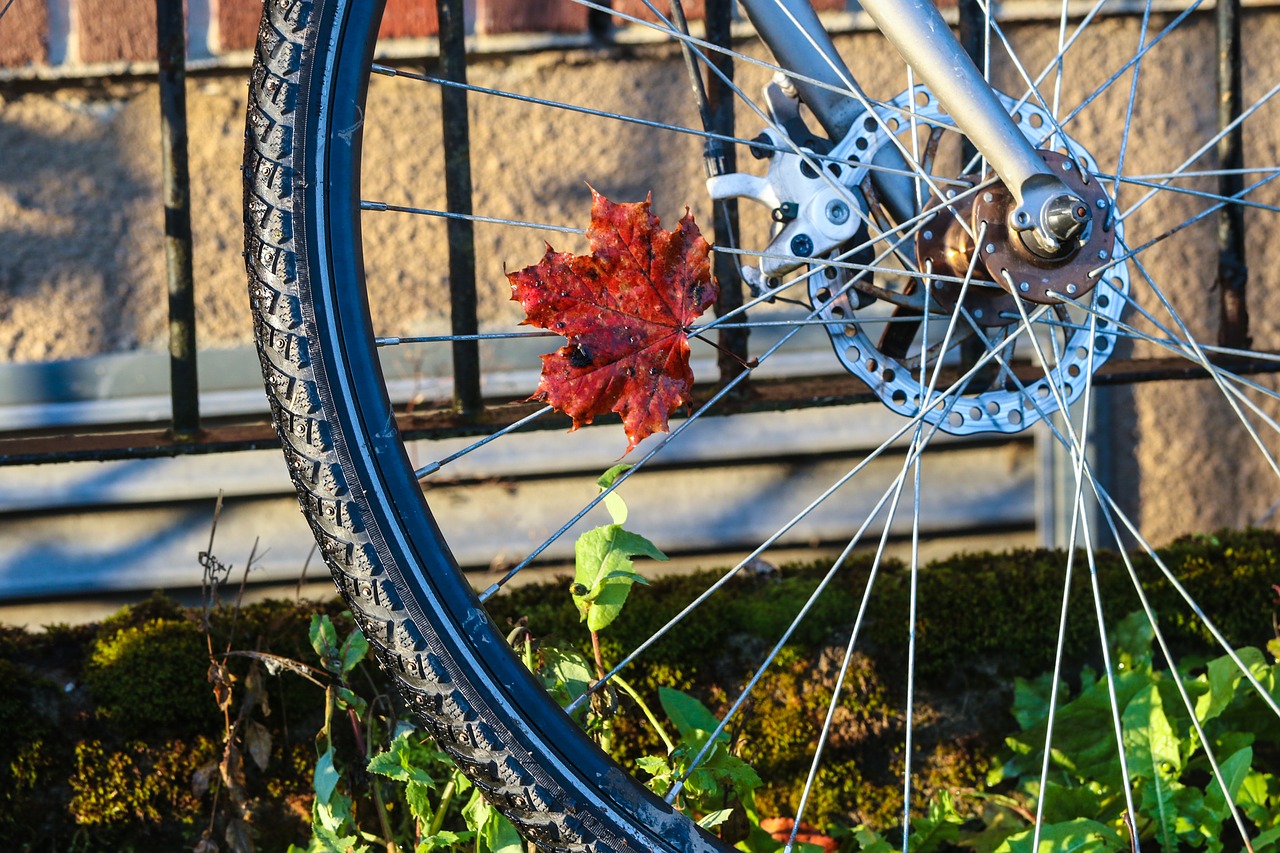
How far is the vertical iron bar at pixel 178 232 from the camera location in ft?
5.25

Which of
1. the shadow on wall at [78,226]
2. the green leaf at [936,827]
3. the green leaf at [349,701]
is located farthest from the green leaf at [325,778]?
the shadow on wall at [78,226]

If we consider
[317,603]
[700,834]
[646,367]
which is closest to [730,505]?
[317,603]

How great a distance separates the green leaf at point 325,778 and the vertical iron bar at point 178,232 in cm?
61

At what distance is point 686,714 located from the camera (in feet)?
4.37

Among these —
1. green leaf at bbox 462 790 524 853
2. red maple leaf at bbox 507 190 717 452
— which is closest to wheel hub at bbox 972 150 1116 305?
red maple leaf at bbox 507 190 717 452

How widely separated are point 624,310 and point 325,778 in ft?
2.09

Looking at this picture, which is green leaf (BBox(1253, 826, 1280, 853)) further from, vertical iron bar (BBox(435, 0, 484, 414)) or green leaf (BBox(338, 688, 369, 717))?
vertical iron bar (BBox(435, 0, 484, 414))

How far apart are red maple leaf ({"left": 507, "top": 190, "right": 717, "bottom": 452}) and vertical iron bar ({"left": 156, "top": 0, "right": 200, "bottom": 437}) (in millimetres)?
702

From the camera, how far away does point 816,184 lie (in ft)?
4.19

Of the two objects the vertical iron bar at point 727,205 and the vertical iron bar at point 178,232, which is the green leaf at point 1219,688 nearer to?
the vertical iron bar at point 727,205

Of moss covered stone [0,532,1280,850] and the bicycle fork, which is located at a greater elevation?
the bicycle fork

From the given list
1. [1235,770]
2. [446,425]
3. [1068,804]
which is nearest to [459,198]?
[446,425]

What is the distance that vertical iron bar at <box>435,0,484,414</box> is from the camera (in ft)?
5.28

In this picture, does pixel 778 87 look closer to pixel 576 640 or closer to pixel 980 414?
pixel 980 414
